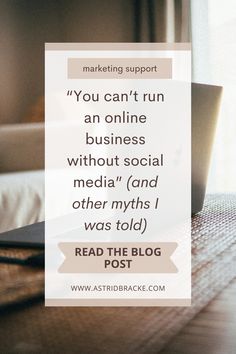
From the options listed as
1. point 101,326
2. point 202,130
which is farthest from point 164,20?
point 101,326

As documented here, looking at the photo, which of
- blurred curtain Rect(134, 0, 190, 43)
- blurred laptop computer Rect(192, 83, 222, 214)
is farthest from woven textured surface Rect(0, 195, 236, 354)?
blurred curtain Rect(134, 0, 190, 43)

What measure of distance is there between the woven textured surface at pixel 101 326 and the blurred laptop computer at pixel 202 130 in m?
0.71

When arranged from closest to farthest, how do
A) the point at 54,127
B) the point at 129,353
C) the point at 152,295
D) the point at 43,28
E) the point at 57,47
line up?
the point at 129,353 < the point at 152,295 < the point at 54,127 < the point at 43,28 < the point at 57,47

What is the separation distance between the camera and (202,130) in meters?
1.54

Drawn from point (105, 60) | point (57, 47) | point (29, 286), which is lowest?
point (29, 286)

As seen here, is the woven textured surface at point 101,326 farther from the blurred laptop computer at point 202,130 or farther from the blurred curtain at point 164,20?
the blurred curtain at point 164,20

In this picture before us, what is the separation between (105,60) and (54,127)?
54 cm

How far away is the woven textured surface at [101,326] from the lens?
21.1 inches

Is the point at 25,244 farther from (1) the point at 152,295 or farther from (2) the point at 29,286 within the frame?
(1) the point at 152,295

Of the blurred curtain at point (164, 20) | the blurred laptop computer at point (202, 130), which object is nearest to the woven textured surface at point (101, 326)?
the blurred laptop computer at point (202, 130)

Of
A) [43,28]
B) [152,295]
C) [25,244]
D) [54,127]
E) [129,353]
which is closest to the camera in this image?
[129,353]

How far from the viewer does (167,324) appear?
0.59m

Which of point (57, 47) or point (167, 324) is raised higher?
point (57, 47)

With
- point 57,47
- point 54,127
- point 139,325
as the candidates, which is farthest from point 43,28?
point 139,325
